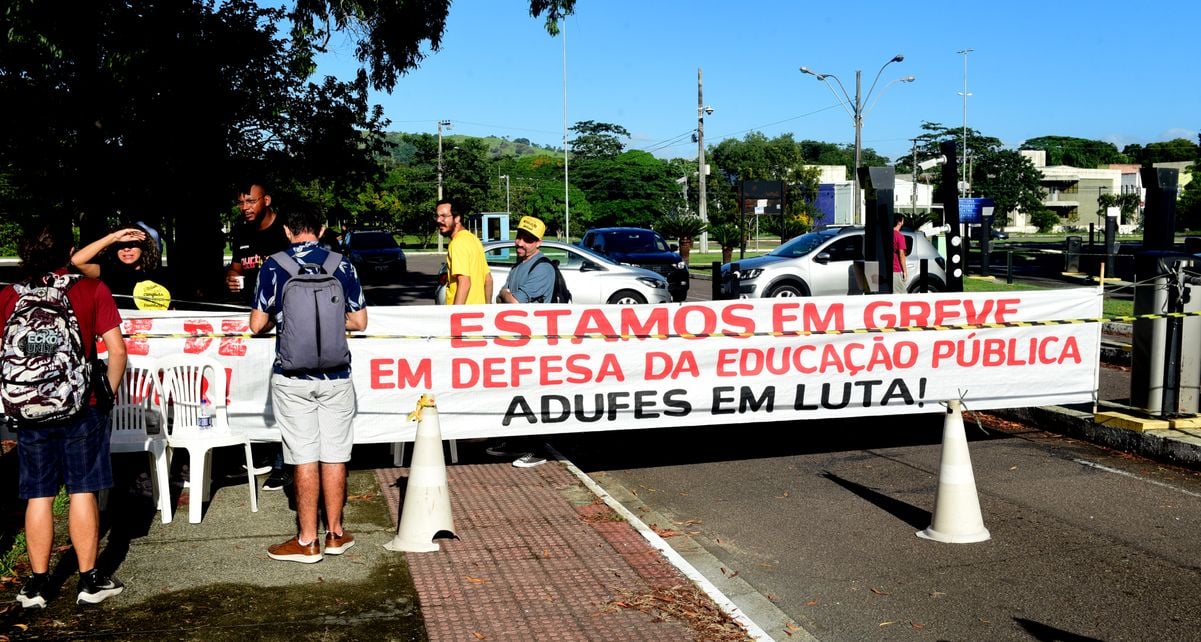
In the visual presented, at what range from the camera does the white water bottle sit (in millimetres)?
6590

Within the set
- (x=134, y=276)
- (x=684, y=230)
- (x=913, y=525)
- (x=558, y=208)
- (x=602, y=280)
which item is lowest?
(x=913, y=525)

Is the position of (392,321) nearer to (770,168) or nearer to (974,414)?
(974,414)

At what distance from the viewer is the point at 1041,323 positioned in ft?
29.2

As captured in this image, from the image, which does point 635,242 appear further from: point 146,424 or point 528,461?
point 146,424

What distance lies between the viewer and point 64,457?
16.3 feet

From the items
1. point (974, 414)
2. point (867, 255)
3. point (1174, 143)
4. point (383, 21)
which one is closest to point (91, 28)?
point (383, 21)

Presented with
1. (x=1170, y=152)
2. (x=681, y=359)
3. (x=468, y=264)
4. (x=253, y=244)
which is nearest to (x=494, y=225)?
(x=468, y=264)

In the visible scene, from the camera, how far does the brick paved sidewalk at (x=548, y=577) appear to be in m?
4.84

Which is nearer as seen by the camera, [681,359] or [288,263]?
[288,263]

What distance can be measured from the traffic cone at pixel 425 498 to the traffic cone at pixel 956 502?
287 centimetres

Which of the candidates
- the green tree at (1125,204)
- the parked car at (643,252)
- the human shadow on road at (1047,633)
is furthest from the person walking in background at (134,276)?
the green tree at (1125,204)

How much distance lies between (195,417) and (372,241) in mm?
29675

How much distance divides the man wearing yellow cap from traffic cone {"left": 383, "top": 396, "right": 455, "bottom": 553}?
7.95 feet

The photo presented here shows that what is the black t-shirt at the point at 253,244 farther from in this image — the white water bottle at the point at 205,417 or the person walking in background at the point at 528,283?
the person walking in background at the point at 528,283
